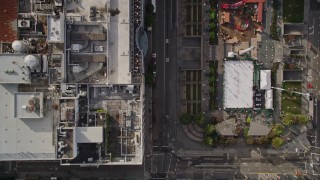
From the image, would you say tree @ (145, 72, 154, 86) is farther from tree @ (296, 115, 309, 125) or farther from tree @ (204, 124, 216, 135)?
tree @ (296, 115, 309, 125)

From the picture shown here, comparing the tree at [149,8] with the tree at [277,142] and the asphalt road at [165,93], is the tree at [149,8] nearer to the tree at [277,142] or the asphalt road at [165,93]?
the asphalt road at [165,93]

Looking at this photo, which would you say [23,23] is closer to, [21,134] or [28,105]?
[28,105]

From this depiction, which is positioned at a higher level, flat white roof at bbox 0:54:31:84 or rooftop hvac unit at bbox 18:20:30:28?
rooftop hvac unit at bbox 18:20:30:28

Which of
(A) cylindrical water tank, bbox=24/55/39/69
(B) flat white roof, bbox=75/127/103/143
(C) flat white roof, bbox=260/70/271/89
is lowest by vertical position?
(B) flat white roof, bbox=75/127/103/143

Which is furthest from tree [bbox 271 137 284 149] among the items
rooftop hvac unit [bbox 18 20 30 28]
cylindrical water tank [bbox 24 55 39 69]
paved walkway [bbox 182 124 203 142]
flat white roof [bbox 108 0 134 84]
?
rooftop hvac unit [bbox 18 20 30 28]

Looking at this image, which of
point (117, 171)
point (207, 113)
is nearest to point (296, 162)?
point (207, 113)

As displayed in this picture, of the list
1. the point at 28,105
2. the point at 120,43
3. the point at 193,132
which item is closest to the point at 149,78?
the point at 120,43

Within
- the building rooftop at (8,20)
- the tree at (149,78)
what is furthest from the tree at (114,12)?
the building rooftop at (8,20)

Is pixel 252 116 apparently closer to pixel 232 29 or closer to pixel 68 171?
pixel 232 29
